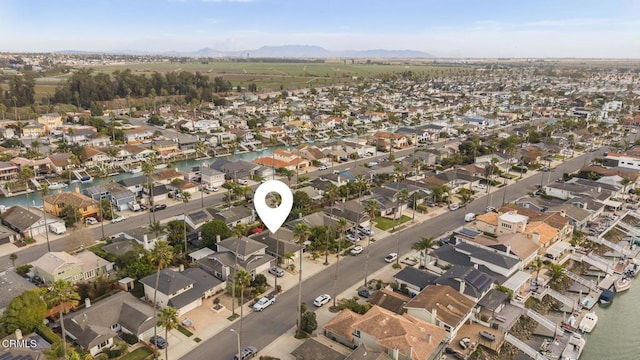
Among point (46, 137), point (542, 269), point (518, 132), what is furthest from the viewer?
point (518, 132)

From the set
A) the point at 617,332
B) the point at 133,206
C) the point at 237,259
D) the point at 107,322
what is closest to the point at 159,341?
the point at 107,322

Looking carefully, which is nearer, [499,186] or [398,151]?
[499,186]

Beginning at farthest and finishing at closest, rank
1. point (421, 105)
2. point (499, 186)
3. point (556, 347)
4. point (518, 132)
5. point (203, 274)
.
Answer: point (421, 105) → point (518, 132) → point (499, 186) → point (203, 274) → point (556, 347)

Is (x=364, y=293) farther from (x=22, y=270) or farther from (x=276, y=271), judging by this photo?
(x=22, y=270)

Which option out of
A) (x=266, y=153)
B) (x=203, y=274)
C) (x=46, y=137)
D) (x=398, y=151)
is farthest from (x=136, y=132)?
(x=203, y=274)

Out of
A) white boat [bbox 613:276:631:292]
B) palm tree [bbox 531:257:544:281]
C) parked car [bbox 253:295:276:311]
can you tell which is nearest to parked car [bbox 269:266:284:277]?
parked car [bbox 253:295:276:311]

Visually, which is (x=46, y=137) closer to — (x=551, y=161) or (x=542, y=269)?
(x=542, y=269)
